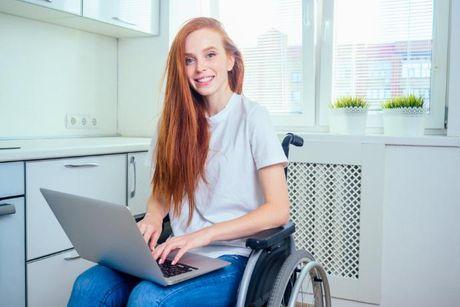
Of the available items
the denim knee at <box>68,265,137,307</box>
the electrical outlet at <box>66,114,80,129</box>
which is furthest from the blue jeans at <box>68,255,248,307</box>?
the electrical outlet at <box>66,114,80,129</box>

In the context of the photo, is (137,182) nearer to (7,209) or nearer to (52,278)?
(52,278)

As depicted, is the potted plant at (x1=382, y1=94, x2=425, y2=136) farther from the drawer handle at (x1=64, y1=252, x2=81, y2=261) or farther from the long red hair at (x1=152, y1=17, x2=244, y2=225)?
the drawer handle at (x1=64, y1=252, x2=81, y2=261)

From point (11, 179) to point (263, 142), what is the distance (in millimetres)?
859

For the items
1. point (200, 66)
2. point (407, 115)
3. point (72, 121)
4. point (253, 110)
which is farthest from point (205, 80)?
point (72, 121)

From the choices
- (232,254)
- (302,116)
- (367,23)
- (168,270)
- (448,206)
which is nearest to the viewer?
(168,270)

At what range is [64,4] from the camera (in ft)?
6.59

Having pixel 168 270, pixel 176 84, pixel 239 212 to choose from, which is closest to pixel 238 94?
pixel 176 84

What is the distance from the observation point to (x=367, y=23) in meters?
2.24

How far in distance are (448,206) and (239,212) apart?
3.39 feet

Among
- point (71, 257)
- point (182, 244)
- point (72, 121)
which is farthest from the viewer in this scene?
point (72, 121)

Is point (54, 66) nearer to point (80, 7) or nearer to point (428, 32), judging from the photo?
point (80, 7)

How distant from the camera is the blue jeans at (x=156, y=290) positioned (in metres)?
1.03

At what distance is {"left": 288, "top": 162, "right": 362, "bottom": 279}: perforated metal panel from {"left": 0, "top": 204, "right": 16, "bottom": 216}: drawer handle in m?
1.18

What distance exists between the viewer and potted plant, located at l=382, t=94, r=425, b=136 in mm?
2014
